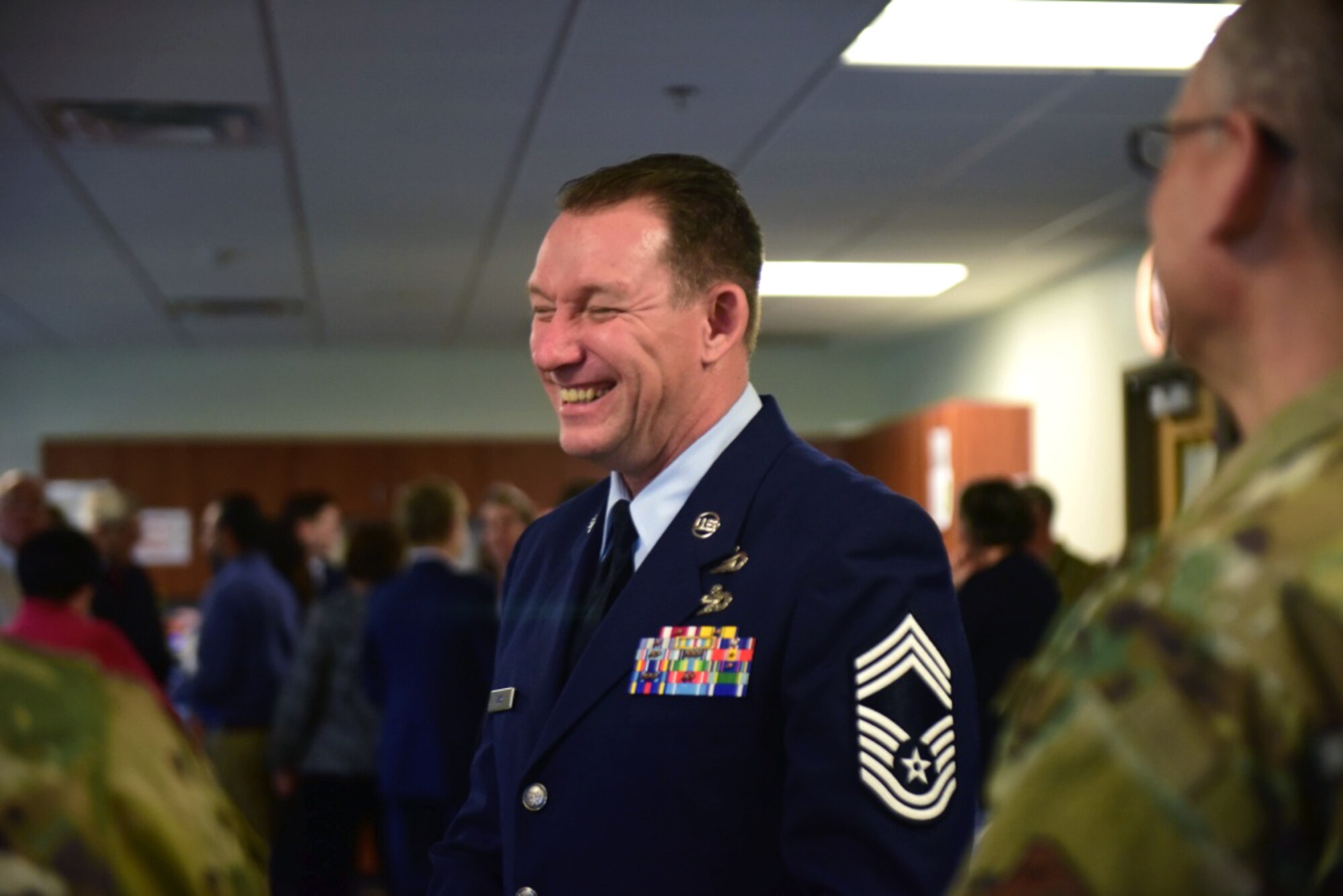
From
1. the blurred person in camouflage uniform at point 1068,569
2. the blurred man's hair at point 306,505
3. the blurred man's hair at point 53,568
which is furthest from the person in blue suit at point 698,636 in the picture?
the blurred man's hair at point 306,505

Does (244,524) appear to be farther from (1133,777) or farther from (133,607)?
(1133,777)

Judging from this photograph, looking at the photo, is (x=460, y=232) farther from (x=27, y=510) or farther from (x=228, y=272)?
(x=27, y=510)

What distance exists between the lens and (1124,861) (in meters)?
0.56

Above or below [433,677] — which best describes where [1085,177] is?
above

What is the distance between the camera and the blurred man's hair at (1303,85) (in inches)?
26.3

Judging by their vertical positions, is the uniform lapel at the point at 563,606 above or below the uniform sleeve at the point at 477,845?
above

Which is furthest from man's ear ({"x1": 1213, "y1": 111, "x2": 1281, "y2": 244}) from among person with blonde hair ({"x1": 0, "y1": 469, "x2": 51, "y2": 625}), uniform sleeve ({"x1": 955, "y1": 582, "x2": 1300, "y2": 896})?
person with blonde hair ({"x1": 0, "y1": 469, "x2": 51, "y2": 625})

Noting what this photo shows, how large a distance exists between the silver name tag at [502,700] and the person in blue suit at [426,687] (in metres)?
2.66

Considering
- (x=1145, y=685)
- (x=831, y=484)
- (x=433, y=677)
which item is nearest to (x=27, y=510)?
(x=433, y=677)

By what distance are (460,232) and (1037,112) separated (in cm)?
262

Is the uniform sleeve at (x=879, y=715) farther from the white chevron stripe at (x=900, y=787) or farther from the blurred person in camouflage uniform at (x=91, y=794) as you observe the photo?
the blurred person in camouflage uniform at (x=91, y=794)

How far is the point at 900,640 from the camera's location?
130 cm

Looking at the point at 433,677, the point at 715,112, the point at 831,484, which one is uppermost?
the point at 715,112

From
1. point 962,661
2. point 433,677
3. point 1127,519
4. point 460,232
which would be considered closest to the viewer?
point 962,661
